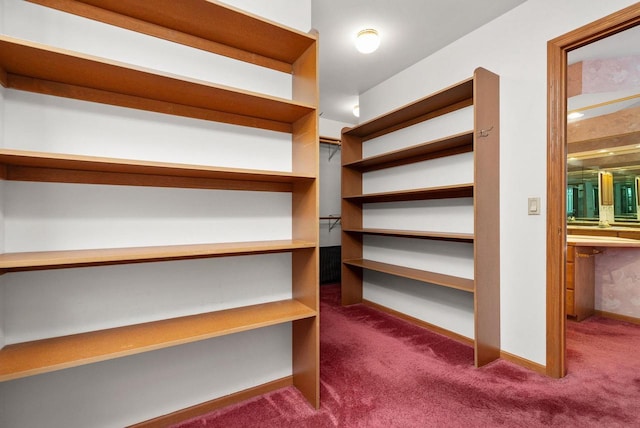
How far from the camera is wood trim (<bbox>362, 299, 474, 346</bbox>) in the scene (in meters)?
2.54

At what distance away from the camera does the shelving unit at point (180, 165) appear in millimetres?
1120

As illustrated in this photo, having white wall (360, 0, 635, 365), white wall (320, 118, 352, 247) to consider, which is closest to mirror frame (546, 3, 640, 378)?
white wall (360, 0, 635, 365)

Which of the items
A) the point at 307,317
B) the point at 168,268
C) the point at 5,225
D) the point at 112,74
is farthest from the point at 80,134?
the point at 307,317

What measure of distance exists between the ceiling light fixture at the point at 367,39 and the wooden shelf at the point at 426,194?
49.5 inches

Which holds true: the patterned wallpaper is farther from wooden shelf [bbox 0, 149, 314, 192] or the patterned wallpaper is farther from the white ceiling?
wooden shelf [bbox 0, 149, 314, 192]

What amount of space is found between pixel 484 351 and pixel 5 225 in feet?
9.22

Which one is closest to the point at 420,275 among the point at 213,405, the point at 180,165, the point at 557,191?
the point at 557,191

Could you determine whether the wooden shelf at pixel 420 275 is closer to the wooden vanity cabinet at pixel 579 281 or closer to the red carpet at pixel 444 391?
the red carpet at pixel 444 391

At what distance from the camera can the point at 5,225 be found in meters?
1.21

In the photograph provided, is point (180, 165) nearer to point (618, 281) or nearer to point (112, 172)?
point (112, 172)

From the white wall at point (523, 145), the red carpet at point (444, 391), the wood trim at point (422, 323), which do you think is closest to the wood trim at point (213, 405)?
the red carpet at point (444, 391)

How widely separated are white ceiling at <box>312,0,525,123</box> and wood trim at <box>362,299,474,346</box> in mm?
2599

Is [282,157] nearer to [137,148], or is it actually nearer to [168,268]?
[137,148]

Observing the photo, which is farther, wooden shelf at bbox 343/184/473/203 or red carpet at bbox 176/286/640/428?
wooden shelf at bbox 343/184/473/203
